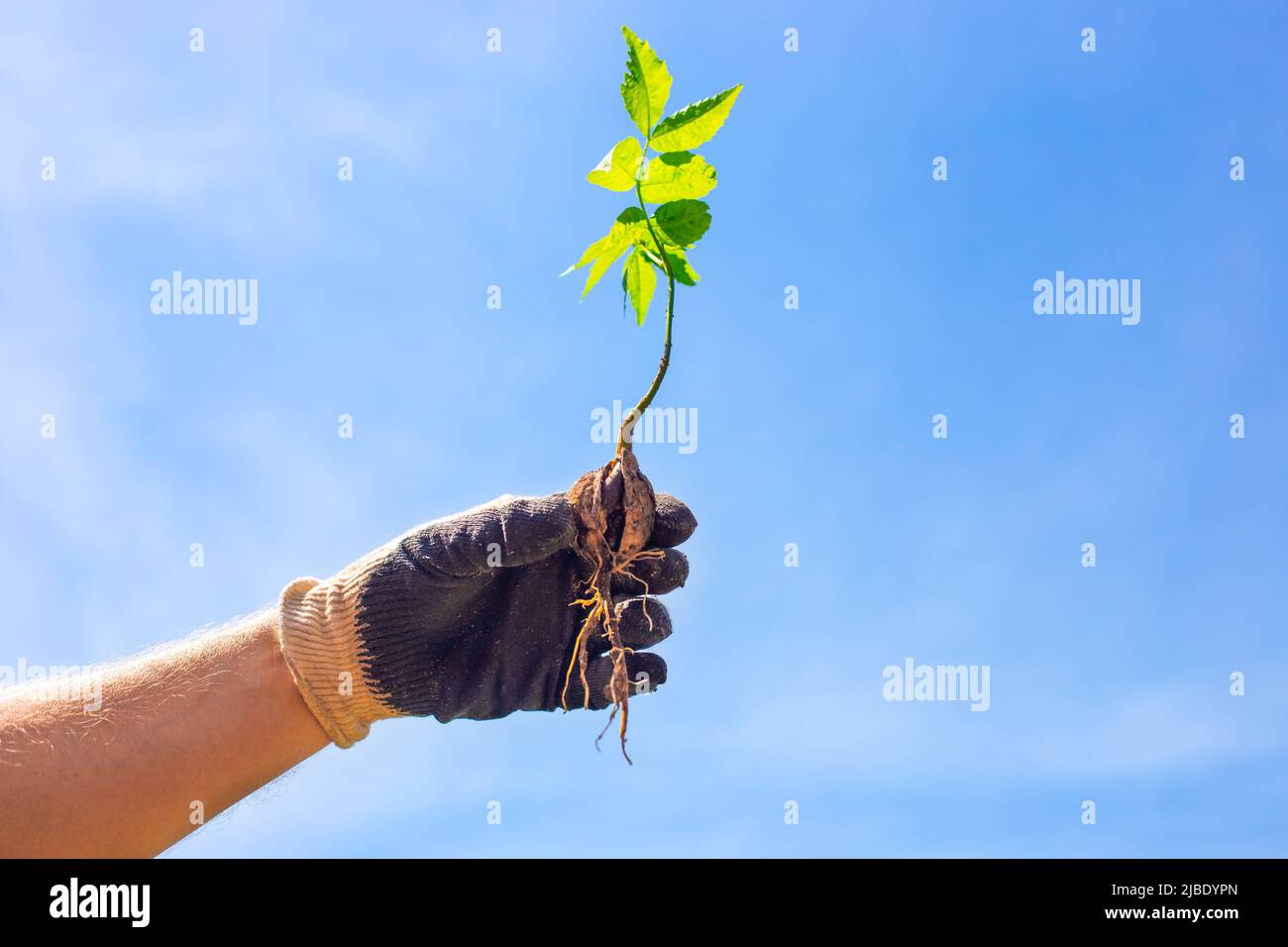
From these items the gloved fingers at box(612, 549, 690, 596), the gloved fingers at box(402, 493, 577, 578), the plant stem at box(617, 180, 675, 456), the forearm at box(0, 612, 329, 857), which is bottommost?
the forearm at box(0, 612, 329, 857)

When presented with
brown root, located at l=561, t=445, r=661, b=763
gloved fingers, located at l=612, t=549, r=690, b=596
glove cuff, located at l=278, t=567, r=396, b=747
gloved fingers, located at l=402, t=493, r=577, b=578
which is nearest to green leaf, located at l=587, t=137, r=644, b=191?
brown root, located at l=561, t=445, r=661, b=763

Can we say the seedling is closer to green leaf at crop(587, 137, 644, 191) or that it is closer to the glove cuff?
green leaf at crop(587, 137, 644, 191)

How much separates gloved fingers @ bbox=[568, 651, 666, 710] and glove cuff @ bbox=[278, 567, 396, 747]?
0.80 meters

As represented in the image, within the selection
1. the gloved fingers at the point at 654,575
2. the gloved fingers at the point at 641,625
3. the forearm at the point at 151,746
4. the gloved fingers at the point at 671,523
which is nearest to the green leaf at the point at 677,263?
the gloved fingers at the point at 671,523

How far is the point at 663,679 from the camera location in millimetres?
3771

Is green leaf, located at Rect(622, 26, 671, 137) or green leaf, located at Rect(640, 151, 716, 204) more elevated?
green leaf, located at Rect(622, 26, 671, 137)

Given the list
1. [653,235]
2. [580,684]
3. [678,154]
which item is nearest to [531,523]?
[580,684]

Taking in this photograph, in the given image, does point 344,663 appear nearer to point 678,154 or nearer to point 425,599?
point 425,599

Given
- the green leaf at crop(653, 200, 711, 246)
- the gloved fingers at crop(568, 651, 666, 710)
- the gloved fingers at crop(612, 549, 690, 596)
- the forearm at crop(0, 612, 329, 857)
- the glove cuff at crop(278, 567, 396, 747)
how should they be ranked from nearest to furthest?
the forearm at crop(0, 612, 329, 857) < the green leaf at crop(653, 200, 711, 246) < the glove cuff at crop(278, 567, 396, 747) < the gloved fingers at crop(568, 651, 666, 710) < the gloved fingers at crop(612, 549, 690, 596)

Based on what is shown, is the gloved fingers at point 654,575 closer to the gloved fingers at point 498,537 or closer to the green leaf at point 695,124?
the gloved fingers at point 498,537

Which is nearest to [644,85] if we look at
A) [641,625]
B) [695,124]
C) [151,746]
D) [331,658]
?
[695,124]

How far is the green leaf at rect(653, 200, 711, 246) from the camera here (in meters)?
3.40

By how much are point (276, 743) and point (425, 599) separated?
2.44ft

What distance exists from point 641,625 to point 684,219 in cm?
161
